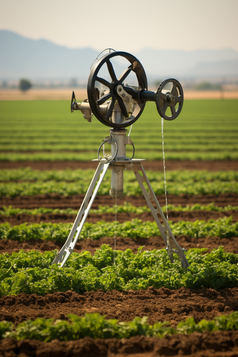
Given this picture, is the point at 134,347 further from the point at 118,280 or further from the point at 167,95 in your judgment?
the point at 167,95

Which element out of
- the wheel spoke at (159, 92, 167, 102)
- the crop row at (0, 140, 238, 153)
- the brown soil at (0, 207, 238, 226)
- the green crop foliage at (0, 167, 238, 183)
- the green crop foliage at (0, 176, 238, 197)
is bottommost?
the brown soil at (0, 207, 238, 226)

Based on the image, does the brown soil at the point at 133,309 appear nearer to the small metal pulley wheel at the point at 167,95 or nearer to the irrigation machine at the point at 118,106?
the irrigation machine at the point at 118,106

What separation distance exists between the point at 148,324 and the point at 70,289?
1.31 metres

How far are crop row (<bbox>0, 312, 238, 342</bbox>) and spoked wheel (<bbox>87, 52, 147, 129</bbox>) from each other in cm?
248

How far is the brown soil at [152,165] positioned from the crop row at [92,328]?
11453 mm

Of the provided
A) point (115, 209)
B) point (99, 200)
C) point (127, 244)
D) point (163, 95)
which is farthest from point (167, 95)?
point (99, 200)

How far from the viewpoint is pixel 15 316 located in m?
3.96

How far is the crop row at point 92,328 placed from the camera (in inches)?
139

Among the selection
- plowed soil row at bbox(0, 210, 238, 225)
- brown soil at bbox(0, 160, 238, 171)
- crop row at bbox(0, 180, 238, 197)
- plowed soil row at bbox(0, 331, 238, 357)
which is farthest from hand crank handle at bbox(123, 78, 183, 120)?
brown soil at bbox(0, 160, 238, 171)

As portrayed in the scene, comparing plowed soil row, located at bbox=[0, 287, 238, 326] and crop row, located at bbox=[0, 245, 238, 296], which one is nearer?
plowed soil row, located at bbox=[0, 287, 238, 326]

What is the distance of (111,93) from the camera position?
4.62 meters

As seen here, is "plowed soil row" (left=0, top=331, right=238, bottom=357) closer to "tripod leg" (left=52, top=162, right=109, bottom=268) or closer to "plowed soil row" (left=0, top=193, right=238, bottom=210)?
"tripod leg" (left=52, top=162, right=109, bottom=268)

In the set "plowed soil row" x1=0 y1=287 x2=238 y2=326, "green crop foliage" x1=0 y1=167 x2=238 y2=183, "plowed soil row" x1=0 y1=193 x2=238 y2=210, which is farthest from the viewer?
"green crop foliage" x1=0 y1=167 x2=238 y2=183

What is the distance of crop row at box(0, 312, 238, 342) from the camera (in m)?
3.53
